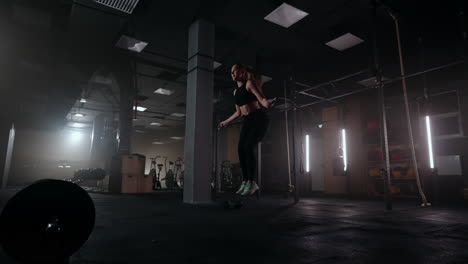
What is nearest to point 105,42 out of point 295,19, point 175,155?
point 295,19

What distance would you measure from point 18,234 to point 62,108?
13.9 meters

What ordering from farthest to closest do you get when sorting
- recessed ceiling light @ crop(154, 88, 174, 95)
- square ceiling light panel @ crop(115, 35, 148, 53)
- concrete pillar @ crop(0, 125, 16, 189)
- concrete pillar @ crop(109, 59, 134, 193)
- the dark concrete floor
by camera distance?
recessed ceiling light @ crop(154, 88, 174, 95) < concrete pillar @ crop(0, 125, 16, 189) < concrete pillar @ crop(109, 59, 134, 193) < square ceiling light panel @ crop(115, 35, 148, 53) < the dark concrete floor

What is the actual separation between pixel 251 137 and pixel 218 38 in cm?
474

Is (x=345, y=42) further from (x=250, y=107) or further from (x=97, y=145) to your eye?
(x=97, y=145)

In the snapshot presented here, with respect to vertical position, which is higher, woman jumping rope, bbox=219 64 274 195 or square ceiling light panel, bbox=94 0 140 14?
square ceiling light panel, bbox=94 0 140 14

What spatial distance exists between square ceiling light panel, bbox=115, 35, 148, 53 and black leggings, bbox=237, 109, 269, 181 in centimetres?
549

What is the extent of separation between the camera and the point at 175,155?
21734mm

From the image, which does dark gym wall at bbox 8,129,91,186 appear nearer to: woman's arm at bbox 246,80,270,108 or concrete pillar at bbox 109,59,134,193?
concrete pillar at bbox 109,59,134,193

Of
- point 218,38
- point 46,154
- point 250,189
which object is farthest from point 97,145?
point 250,189

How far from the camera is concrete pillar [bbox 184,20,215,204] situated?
531cm

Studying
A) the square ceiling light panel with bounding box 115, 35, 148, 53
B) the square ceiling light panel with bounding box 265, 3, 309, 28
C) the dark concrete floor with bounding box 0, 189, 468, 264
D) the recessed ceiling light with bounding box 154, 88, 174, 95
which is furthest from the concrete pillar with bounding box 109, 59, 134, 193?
the dark concrete floor with bounding box 0, 189, 468, 264

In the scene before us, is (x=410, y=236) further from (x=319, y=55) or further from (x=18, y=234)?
(x=319, y=55)

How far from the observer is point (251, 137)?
287cm

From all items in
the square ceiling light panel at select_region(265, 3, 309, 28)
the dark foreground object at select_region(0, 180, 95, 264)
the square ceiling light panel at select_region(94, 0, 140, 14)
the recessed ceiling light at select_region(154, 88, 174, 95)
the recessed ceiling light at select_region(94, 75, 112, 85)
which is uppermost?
the square ceiling light panel at select_region(265, 3, 309, 28)
